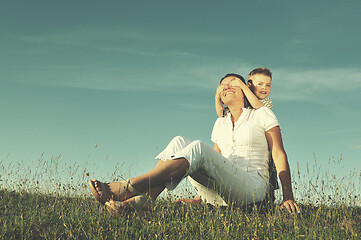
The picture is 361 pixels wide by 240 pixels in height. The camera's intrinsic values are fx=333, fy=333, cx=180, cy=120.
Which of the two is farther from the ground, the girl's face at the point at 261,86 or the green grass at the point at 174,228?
the girl's face at the point at 261,86

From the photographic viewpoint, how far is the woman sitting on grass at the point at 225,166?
3.78 metres

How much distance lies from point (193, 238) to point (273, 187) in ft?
6.36

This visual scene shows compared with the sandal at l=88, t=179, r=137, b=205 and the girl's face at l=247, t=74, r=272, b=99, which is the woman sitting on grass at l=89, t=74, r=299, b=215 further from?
the girl's face at l=247, t=74, r=272, b=99

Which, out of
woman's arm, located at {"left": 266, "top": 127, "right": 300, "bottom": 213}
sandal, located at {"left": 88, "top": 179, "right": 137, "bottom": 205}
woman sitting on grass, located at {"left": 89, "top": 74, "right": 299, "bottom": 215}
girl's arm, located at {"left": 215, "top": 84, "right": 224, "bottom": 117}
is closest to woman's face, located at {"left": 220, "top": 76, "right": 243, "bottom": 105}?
woman sitting on grass, located at {"left": 89, "top": 74, "right": 299, "bottom": 215}

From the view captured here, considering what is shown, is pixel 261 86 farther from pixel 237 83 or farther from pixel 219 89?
pixel 219 89

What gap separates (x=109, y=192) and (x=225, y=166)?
4.84ft

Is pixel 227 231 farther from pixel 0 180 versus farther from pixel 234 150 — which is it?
pixel 0 180

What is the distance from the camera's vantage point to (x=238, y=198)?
14.8 ft

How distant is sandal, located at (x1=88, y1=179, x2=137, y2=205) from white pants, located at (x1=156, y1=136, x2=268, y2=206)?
1.53 feet

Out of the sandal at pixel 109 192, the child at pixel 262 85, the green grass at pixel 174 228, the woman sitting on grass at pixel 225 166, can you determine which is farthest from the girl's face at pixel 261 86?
the sandal at pixel 109 192

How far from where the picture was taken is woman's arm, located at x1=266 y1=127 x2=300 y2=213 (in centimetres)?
443

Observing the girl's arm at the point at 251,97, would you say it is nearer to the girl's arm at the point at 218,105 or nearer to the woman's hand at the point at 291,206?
the girl's arm at the point at 218,105

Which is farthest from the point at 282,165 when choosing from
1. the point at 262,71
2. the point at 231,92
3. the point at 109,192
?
the point at 109,192

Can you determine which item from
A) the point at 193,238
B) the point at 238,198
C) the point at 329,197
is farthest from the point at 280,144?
the point at 193,238
